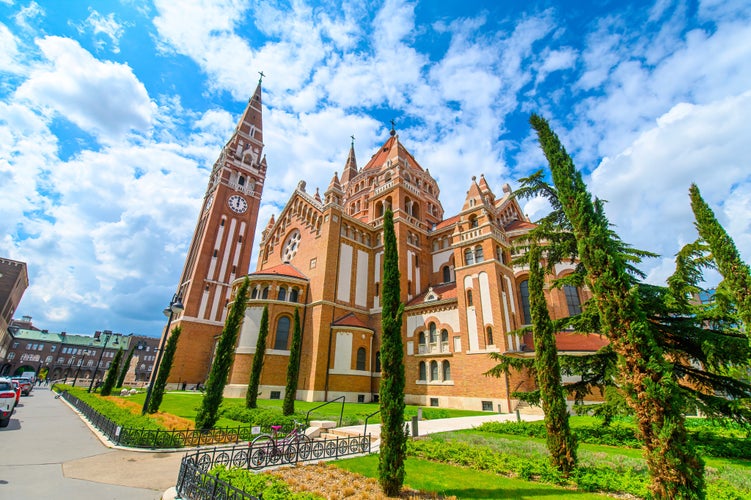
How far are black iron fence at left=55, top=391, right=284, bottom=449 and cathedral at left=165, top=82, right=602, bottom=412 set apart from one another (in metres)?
13.2

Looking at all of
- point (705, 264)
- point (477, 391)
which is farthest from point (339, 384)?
point (705, 264)

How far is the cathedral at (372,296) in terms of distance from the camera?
24.4 meters

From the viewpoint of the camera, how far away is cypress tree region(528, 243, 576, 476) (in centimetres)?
837

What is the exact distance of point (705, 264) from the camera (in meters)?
11.8

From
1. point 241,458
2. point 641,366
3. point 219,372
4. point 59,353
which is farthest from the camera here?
point 59,353

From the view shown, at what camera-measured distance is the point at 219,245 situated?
139 ft

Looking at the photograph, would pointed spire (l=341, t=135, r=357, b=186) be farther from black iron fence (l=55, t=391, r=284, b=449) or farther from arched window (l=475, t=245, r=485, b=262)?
black iron fence (l=55, t=391, r=284, b=449)

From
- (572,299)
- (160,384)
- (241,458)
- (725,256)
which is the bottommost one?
(241,458)

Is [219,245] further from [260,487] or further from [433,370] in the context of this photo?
[260,487]

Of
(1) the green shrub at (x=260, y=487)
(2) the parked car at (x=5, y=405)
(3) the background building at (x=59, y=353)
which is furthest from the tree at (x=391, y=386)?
(3) the background building at (x=59, y=353)

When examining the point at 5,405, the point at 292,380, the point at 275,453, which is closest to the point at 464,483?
the point at 275,453

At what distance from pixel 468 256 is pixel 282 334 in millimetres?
16958

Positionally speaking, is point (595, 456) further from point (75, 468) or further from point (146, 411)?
point (146, 411)

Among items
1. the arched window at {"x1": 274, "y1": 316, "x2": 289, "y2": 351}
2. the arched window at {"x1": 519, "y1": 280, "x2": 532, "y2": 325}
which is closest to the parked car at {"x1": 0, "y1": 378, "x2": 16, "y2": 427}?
the arched window at {"x1": 274, "y1": 316, "x2": 289, "y2": 351}
